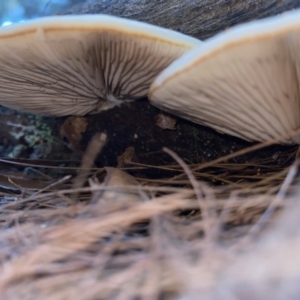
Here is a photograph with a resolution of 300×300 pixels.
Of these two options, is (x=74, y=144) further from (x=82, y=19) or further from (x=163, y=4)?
(x=82, y=19)

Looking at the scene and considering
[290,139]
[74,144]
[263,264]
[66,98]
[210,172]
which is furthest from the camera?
[74,144]

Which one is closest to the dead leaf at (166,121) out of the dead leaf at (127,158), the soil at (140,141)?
the soil at (140,141)

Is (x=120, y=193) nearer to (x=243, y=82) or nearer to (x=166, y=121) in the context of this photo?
(x=243, y=82)

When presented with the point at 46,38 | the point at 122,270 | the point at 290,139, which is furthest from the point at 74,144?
the point at 122,270

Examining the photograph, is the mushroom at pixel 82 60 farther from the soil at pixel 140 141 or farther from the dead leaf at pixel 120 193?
the dead leaf at pixel 120 193

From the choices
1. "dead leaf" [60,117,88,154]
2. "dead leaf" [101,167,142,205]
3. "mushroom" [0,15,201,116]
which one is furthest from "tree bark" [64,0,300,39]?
"dead leaf" [101,167,142,205]

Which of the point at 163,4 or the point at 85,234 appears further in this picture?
the point at 163,4
